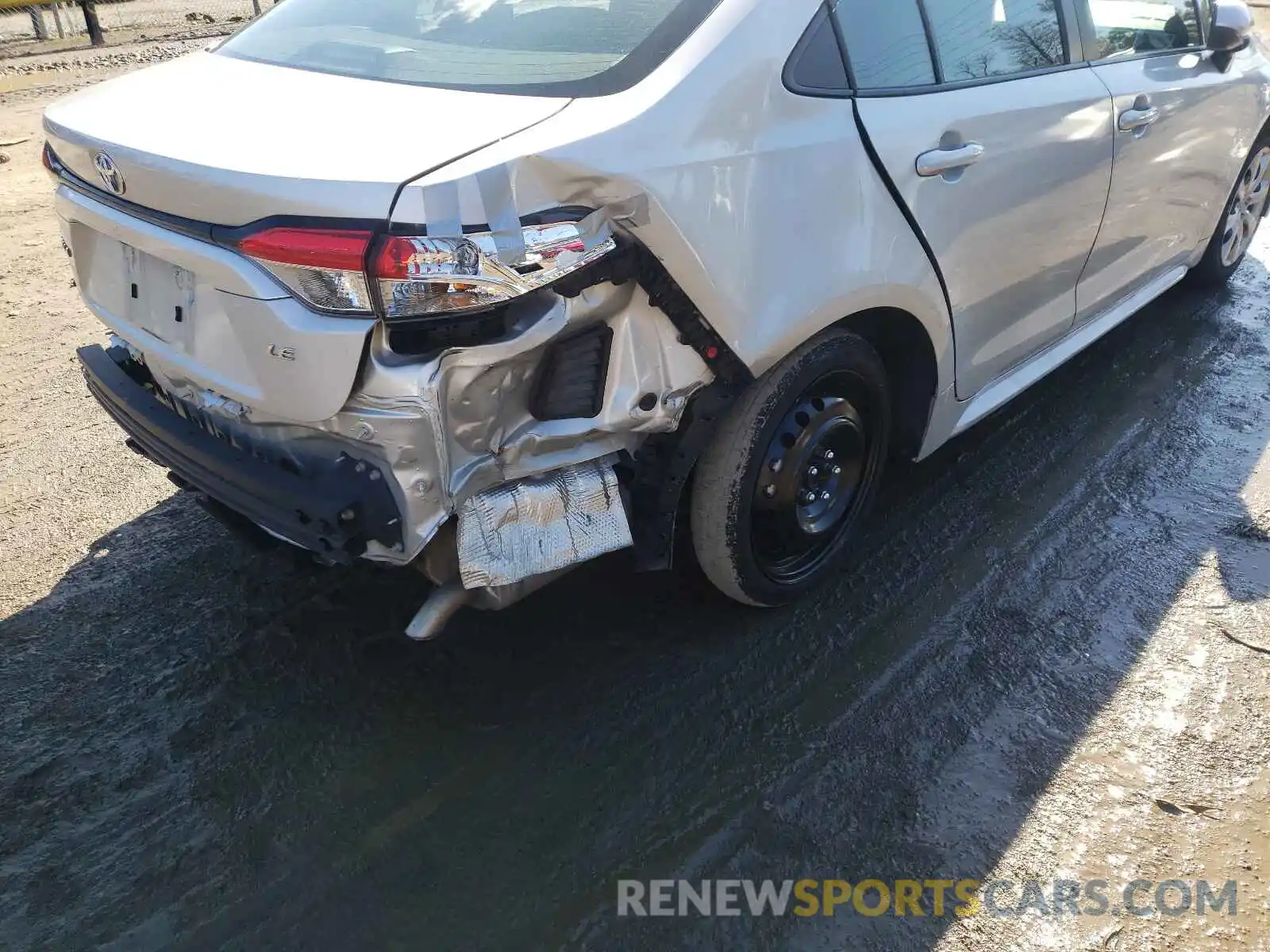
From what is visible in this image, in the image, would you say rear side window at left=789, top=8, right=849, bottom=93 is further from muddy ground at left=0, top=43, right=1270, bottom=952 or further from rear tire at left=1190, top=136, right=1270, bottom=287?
rear tire at left=1190, top=136, right=1270, bottom=287

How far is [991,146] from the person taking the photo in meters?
2.71

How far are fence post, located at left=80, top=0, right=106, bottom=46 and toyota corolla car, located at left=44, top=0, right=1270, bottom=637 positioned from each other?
1085cm

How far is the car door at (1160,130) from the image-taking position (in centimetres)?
331

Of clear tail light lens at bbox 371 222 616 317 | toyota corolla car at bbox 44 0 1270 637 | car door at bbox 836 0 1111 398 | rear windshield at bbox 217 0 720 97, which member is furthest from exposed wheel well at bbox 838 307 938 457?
clear tail light lens at bbox 371 222 616 317

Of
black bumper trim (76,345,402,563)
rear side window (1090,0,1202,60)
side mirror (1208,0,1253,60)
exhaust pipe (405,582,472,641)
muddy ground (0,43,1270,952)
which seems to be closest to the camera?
black bumper trim (76,345,402,563)

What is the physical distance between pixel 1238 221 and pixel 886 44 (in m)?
3.31

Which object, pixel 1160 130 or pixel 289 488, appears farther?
pixel 1160 130

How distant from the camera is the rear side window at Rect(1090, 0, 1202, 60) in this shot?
3.29m

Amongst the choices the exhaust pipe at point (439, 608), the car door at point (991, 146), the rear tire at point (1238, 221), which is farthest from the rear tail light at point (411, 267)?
the rear tire at point (1238, 221)

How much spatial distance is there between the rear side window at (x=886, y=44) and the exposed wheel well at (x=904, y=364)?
585 mm

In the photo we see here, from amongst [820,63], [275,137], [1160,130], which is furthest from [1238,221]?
[275,137]

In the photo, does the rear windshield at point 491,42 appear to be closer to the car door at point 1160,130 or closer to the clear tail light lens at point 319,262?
the clear tail light lens at point 319,262

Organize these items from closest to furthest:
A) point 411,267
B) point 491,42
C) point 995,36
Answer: point 411,267
point 491,42
point 995,36

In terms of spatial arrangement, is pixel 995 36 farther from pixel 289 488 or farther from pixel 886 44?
pixel 289 488
